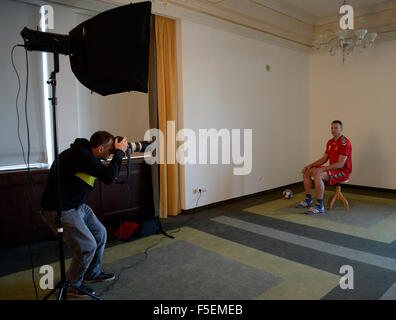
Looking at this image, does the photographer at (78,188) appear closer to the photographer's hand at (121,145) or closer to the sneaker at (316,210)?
the photographer's hand at (121,145)

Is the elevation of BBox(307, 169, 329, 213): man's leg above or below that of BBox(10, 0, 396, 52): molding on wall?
below

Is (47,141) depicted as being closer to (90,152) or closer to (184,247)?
(90,152)

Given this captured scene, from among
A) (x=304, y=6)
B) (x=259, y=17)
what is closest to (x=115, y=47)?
(x=259, y=17)

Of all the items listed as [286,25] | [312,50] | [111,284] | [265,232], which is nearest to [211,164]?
[265,232]

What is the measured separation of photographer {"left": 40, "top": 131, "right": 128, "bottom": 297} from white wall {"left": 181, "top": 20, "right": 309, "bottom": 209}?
2.05 m

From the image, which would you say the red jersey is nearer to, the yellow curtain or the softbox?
the yellow curtain

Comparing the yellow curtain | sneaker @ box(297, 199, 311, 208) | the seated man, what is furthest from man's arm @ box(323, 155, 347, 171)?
the yellow curtain

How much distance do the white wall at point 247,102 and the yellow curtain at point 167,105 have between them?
15 centimetres

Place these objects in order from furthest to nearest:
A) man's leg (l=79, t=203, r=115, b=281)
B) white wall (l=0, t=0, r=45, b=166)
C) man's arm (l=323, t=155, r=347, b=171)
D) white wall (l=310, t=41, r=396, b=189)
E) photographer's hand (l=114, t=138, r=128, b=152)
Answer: white wall (l=310, t=41, r=396, b=189) < man's arm (l=323, t=155, r=347, b=171) < white wall (l=0, t=0, r=45, b=166) < man's leg (l=79, t=203, r=115, b=281) < photographer's hand (l=114, t=138, r=128, b=152)

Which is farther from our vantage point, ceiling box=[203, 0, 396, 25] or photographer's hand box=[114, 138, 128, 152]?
ceiling box=[203, 0, 396, 25]

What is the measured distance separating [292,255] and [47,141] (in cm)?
284

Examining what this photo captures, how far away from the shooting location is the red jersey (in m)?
4.30

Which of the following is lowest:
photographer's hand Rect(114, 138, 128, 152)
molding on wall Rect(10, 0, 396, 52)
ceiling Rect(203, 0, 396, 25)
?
photographer's hand Rect(114, 138, 128, 152)

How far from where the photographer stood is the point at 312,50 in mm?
6227
